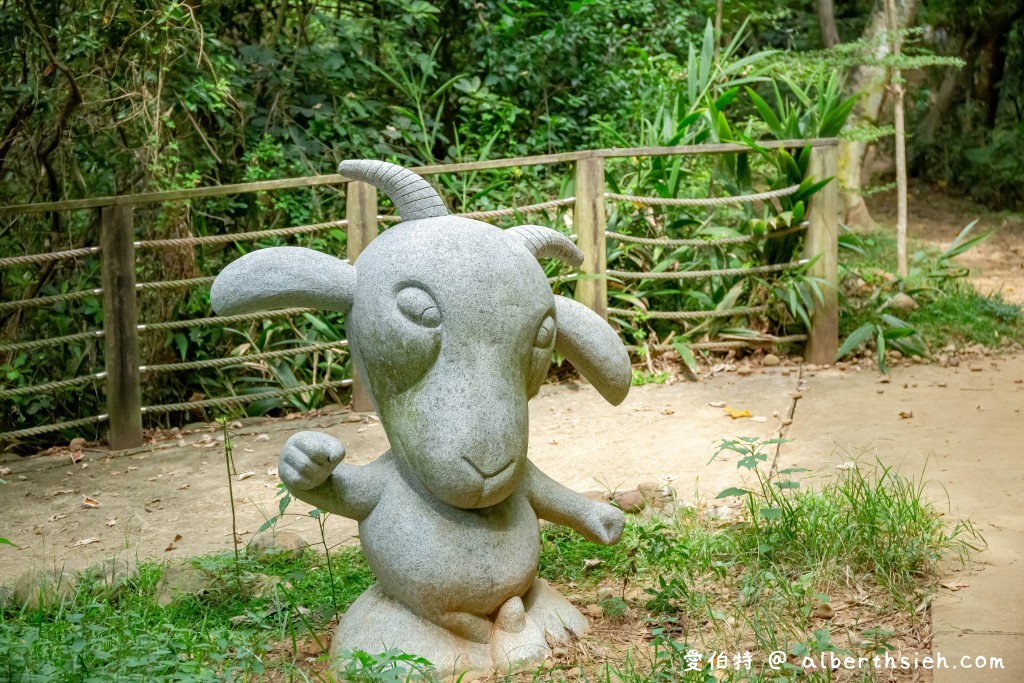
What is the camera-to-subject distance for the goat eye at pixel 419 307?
273cm

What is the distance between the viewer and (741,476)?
4531 mm

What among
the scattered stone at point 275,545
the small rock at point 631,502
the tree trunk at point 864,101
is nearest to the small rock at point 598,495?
the small rock at point 631,502

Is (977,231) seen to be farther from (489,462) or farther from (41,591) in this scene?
(41,591)

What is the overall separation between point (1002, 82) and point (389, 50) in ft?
27.6

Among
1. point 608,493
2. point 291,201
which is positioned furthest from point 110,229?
point 608,493

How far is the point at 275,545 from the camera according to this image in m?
3.98

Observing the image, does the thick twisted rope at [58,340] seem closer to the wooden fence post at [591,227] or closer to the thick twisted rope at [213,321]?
the thick twisted rope at [213,321]

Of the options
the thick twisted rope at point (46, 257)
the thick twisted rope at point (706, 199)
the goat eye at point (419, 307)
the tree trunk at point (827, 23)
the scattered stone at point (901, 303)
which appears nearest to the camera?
the goat eye at point (419, 307)

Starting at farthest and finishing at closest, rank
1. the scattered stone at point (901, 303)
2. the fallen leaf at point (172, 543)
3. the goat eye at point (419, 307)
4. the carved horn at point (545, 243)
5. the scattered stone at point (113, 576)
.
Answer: the scattered stone at point (901, 303), the fallen leaf at point (172, 543), the scattered stone at point (113, 576), the carved horn at point (545, 243), the goat eye at point (419, 307)

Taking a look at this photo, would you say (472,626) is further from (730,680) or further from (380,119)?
(380,119)

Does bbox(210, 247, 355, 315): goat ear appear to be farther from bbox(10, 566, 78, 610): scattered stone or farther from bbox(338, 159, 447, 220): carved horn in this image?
bbox(10, 566, 78, 610): scattered stone

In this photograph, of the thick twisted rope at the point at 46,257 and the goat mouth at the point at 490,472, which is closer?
the goat mouth at the point at 490,472

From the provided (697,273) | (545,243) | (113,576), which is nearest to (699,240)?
(697,273)

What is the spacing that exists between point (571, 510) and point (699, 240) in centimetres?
363
